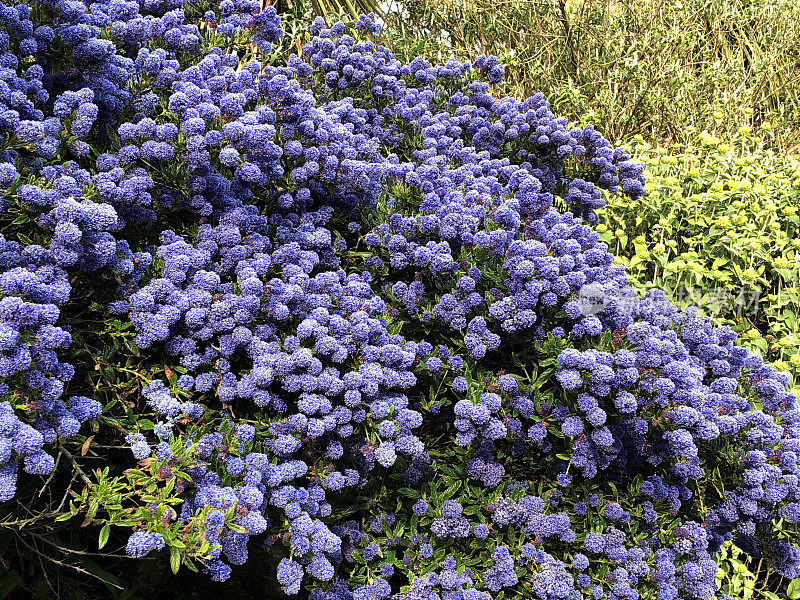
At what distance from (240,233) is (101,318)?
0.52 meters

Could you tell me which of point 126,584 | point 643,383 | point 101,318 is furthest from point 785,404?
point 126,584

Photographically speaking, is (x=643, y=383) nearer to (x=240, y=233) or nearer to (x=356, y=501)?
(x=356, y=501)

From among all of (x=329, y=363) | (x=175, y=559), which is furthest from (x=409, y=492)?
(x=175, y=559)

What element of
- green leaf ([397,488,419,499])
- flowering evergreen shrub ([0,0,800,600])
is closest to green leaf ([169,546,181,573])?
flowering evergreen shrub ([0,0,800,600])

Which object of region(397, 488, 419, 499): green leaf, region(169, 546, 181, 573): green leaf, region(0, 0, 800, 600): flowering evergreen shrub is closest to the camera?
region(169, 546, 181, 573): green leaf

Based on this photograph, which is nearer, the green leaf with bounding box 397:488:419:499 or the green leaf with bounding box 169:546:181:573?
the green leaf with bounding box 169:546:181:573

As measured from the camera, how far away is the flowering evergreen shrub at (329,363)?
2018mm

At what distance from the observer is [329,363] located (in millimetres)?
2230

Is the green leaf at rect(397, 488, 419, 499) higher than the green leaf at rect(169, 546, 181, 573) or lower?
lower

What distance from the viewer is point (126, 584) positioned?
8.77 feet

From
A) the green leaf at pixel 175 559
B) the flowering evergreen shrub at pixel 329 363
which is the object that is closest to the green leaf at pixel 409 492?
the flowering evergreen shrub at pixel 329 363

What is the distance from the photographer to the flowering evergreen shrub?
79.4 inches

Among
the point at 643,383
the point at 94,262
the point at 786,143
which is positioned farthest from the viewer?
the point at 786,143

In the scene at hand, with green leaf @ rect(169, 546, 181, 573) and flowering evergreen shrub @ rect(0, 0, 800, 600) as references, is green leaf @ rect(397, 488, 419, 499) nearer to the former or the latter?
flowering evergreen shrub @ rect(0, 0, 800, 600)
